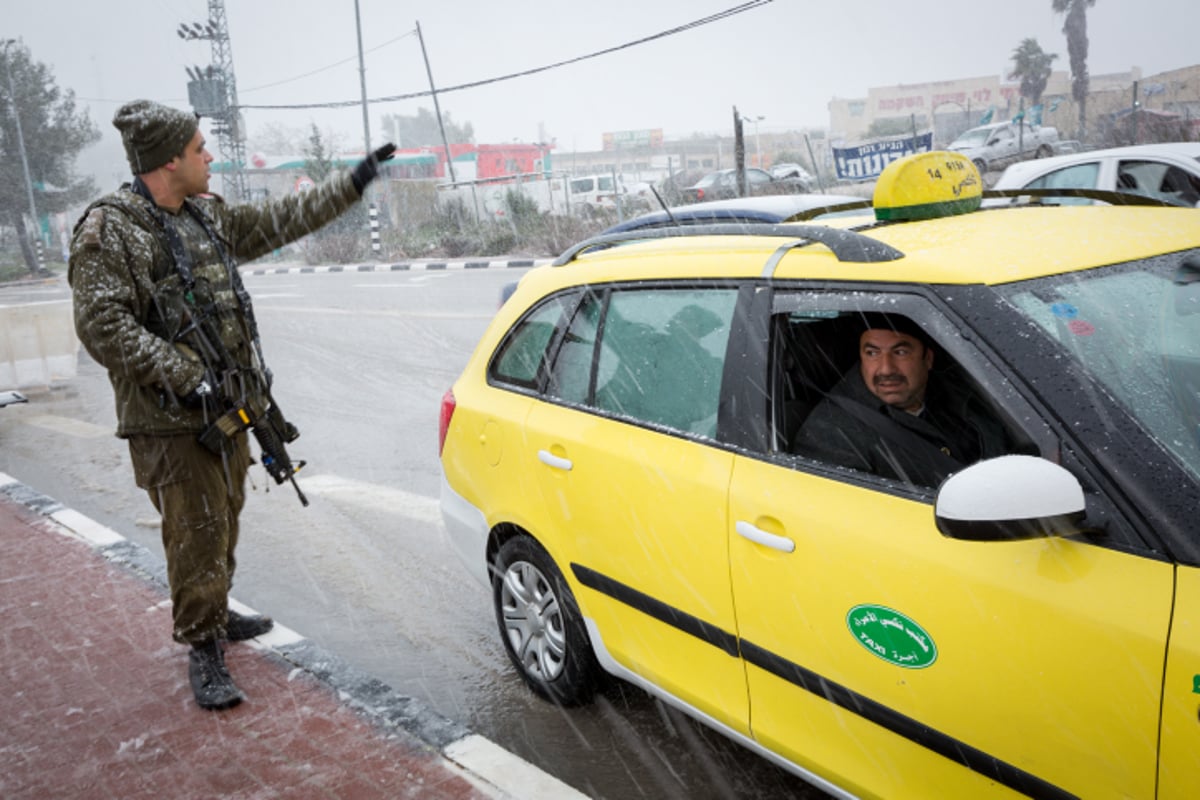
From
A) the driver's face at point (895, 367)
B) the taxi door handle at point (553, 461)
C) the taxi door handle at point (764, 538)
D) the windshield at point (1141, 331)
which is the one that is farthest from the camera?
the taxi door handle at point (553, 461)

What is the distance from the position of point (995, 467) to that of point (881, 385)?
3.05 feet

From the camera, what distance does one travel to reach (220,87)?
44875 millimetres

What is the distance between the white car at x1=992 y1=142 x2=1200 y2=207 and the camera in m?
8.41

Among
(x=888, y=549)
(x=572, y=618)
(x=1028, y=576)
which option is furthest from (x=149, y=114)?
(x=1028, y=576)

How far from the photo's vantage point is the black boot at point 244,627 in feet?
13.4

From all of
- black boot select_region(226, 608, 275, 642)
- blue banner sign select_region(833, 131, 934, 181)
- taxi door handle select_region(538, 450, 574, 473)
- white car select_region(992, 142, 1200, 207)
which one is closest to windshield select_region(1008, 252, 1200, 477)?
taxi door handle select_region(538, 450, 574, 473)

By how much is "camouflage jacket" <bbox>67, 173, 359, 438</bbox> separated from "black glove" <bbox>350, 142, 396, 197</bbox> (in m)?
0.03

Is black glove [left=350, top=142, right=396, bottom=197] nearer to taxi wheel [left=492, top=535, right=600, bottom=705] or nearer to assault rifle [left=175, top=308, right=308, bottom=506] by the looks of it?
assault rifle [left=175, top=308, right=308, bottom=506]

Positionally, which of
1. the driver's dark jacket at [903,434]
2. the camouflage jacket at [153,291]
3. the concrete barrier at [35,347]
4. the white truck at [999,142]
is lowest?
the concrete barrier at [35,347]

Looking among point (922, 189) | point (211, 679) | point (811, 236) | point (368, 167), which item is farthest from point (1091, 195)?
point (211, 679)

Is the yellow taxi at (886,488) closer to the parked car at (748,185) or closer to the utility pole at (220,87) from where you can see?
the parked car at (748,185)

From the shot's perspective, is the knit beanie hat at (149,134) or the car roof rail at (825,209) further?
the car roof rail at (825,209)

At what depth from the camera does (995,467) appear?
5.97 ft

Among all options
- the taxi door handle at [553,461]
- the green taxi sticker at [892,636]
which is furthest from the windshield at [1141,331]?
the taxi door handle at [553,461]
